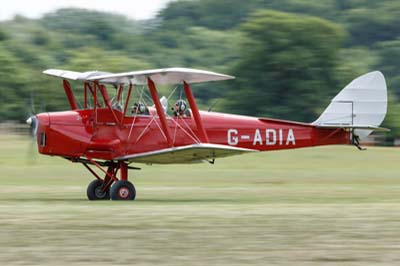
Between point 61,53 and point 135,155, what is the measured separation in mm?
80954

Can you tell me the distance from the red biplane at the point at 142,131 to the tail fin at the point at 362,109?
0.21 metres

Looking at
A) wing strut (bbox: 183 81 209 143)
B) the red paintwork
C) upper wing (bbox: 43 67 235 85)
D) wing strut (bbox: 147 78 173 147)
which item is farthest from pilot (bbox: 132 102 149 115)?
wing strut (bbox: 183 81 209 143)

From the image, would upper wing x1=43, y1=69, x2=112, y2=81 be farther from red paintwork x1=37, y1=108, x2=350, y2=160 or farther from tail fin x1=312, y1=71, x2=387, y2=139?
tail fin x1=312, y1=71, x2=387, y2=139

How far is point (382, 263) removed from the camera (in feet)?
37.5

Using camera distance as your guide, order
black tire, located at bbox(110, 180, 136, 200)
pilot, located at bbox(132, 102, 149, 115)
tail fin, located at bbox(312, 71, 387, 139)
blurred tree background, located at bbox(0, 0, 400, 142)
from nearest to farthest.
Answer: black tire, located at bbox(110, 180, 136, 200) < pilot, located at bbox(132, 102, 149, 115) < tail fin, located at bbox(312, 71, 387, 139) < blurred tree background, located at bbox(0, 0, 400, 142)

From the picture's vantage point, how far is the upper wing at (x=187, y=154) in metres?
19.5

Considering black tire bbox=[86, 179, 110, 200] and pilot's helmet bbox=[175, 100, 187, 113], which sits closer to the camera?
black tire bbox=[86, 179, 110, 200]

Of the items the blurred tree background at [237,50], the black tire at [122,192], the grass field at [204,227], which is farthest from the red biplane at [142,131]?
the blurred tree background at [237,50]

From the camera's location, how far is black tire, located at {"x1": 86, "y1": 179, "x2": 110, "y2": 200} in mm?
20938

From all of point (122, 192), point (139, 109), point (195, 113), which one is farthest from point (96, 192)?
point (195, 113)

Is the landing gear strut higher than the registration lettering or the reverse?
the reverse

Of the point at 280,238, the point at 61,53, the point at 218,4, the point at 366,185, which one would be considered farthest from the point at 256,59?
the point at 218,4

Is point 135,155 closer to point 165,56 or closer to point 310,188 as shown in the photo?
point 310,188

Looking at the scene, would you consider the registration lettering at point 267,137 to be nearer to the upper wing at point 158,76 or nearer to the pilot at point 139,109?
the upper wing at point 158,76
